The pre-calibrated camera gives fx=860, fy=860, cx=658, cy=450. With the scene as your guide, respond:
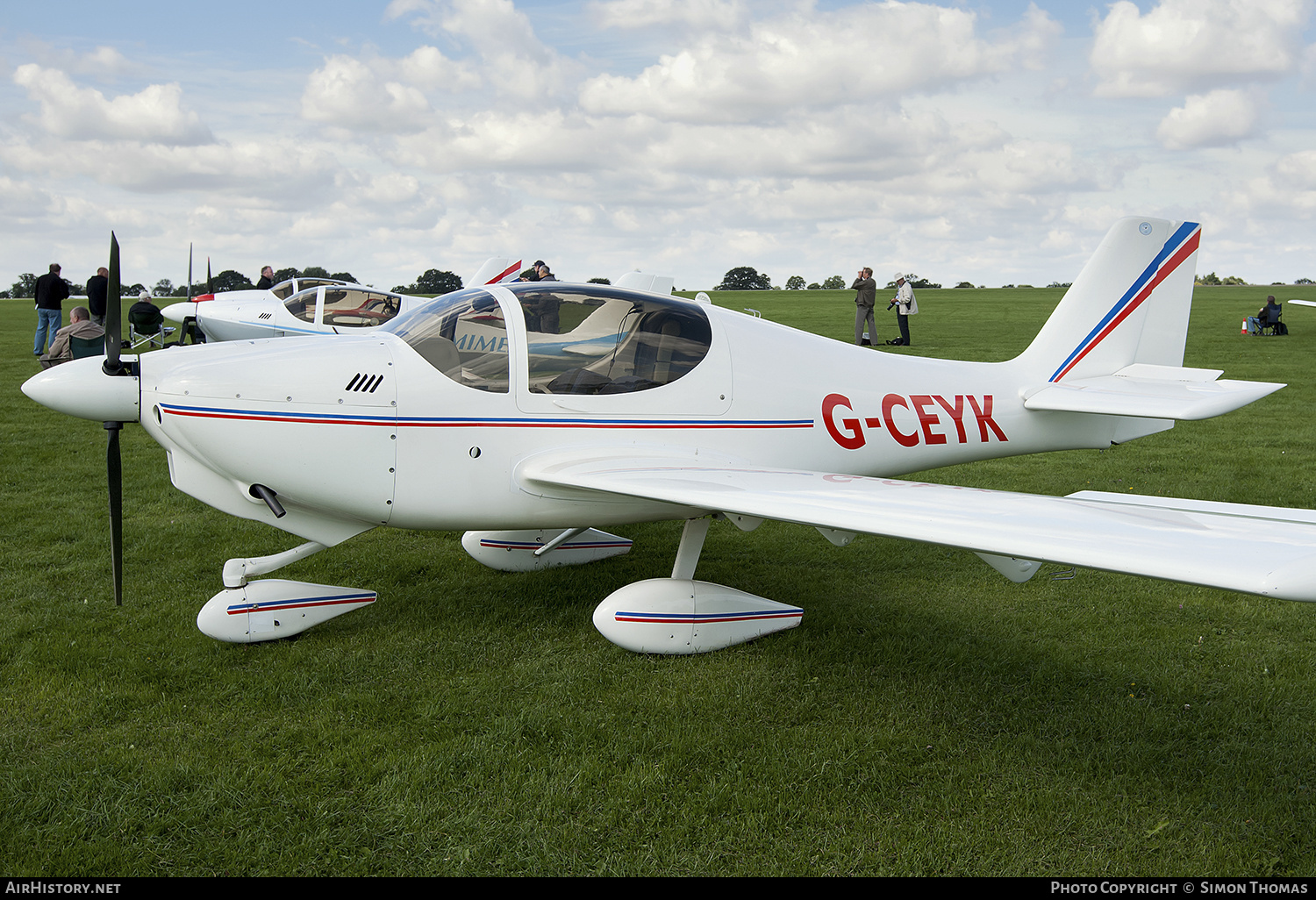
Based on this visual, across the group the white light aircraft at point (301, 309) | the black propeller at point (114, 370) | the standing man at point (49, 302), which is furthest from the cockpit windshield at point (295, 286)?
the black propeller at point (114, 370)

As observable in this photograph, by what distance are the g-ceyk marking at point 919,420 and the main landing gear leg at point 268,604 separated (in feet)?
10.1

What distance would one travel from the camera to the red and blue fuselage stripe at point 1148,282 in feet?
21.5

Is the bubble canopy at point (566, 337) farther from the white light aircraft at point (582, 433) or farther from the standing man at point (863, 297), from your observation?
the standing man at point (863, 297)

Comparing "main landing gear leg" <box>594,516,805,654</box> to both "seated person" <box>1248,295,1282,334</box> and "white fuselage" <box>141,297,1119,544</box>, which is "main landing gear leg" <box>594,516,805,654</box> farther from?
"seated person" <box>1248,295,1282,334</box>

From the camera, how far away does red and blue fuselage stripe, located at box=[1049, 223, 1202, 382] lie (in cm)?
654

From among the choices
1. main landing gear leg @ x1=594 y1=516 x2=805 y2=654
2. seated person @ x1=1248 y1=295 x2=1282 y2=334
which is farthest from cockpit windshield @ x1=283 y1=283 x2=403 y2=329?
seated person @ x1=1248 y1=295 x2=1282 y2=334

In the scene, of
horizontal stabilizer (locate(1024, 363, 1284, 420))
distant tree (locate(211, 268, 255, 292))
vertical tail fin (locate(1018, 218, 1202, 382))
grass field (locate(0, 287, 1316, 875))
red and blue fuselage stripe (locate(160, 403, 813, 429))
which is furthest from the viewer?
distant tree (locate(211, 268, 255, 292))

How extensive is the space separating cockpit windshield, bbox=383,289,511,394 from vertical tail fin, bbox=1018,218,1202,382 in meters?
3.94

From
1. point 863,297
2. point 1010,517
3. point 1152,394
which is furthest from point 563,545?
point 863,297

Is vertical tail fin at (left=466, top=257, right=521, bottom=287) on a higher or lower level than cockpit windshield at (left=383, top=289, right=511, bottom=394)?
higher

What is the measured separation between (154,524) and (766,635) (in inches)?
209

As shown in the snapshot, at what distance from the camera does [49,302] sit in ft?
Answer: 60.7

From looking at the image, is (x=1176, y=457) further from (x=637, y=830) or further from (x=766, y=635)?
(x=637, y=830)

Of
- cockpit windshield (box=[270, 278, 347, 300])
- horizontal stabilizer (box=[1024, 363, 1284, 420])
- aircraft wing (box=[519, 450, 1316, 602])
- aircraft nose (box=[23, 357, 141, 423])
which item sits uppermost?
cockpit windshield (box=[270, 278, 347, 300])
